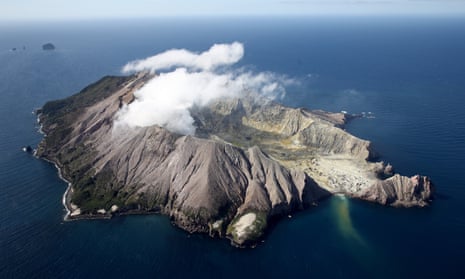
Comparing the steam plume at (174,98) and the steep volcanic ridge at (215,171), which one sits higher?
the steam plume at (174,98)

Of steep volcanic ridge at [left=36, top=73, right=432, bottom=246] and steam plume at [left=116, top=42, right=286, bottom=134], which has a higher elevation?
steam plume at [left=116, top=42, right=286, bottom=134]

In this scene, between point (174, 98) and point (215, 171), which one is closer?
point (215, 171)

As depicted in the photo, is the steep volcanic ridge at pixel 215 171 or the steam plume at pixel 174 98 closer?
the steep volcanic ridge at pixel 215 171

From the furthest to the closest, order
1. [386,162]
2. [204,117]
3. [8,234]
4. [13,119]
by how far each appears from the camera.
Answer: [13,119], [204,117], [386,162], [8,234]

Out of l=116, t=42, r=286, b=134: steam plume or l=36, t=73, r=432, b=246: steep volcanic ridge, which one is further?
l=116, t=42, r=286, b=134: steam plume

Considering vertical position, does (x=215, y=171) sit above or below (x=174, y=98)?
below

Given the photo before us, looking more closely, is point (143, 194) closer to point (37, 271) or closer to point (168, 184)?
point (168, 184)

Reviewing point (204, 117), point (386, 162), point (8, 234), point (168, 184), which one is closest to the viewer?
point (8, 234)

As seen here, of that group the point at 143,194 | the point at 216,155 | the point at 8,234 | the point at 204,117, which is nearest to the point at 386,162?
the point at 216,155
